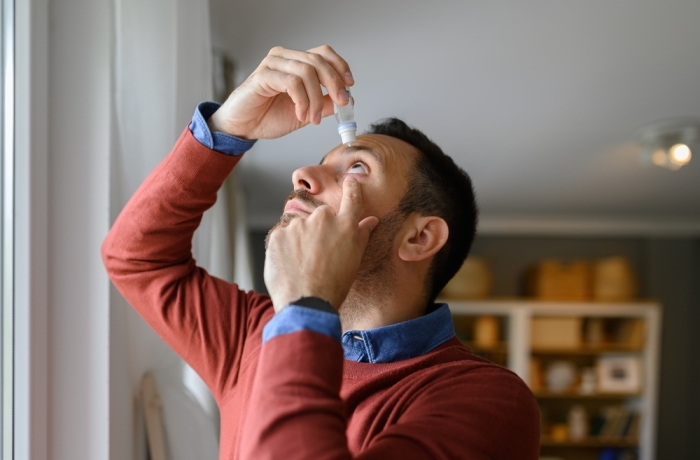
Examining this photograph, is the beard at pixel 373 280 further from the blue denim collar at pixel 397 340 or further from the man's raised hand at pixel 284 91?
the man's raised hand at pixel 284 91

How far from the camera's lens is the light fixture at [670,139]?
259 centimetres

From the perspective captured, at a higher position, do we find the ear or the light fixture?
the light fixture

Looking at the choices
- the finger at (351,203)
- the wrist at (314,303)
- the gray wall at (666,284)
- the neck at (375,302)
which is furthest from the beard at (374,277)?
the gray wall at (666,284)

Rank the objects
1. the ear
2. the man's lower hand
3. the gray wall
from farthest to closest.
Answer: the gray wall → the ear → the man's lower hand

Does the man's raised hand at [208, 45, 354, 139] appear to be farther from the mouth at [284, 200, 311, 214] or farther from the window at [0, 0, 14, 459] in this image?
the window at [0, 0, 14, 459]

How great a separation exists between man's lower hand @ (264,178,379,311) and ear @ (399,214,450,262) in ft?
0.95

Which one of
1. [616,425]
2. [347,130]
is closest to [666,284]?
[616,425]

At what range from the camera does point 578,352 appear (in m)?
4.75

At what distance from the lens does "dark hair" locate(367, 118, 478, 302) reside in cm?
113

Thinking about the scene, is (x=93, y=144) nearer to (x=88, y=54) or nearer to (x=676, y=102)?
(x=88, y=54)

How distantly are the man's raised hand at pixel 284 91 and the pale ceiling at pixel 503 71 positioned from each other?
64 centimetres

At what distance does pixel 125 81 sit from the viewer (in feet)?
3.93

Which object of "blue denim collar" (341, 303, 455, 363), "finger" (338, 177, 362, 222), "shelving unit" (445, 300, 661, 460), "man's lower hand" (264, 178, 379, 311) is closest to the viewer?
"man's lower hand" (264, 178, 379, 311)

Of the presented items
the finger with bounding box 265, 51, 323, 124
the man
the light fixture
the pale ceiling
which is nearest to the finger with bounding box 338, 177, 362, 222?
the man
